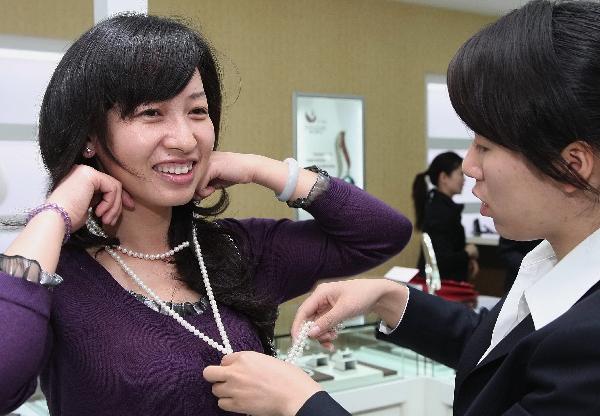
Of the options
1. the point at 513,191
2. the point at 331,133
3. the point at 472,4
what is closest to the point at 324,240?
the point at 513,191

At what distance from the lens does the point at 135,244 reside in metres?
1.23

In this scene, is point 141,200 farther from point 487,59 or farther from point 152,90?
point 487,59

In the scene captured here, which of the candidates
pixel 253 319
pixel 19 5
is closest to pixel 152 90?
pixel 253 319

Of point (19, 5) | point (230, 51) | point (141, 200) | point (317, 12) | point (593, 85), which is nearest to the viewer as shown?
point (593, 85)

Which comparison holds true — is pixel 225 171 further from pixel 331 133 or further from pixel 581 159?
pixel 331 133

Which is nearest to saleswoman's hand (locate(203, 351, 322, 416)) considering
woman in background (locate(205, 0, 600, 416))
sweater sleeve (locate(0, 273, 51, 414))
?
woman in background (locate(205, 0, 600, 416))

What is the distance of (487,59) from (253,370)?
578 millimetres


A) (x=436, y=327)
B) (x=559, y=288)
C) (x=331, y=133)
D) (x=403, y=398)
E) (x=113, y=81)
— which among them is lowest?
(x=403, y=398)

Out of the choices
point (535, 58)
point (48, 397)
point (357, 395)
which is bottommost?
point (357, 395)

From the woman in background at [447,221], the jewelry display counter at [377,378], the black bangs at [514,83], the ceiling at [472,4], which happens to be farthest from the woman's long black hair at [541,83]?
the ceiling at [472,4]

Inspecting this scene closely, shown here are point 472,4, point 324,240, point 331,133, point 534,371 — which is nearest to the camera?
point 534,371

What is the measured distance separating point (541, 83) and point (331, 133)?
518 cm

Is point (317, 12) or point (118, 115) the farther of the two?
point (317, 12)

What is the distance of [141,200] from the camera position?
3.96 ft
